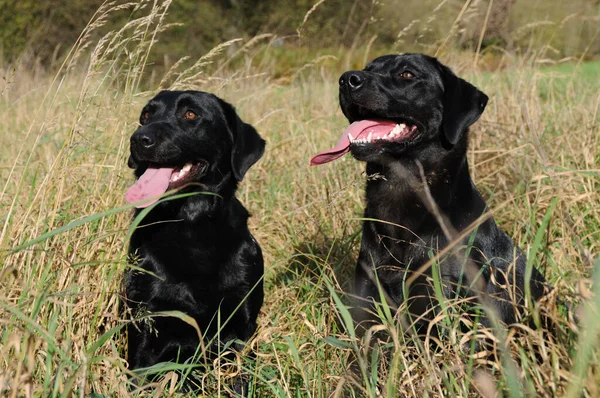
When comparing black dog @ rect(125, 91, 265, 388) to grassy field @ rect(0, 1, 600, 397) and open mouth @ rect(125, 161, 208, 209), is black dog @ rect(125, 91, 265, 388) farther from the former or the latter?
grassy field @ rect(0, 1, 600, 397)

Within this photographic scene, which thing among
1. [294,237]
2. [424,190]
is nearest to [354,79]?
[424,190]

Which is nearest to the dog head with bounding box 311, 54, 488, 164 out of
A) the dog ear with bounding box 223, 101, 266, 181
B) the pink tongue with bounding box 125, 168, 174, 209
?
the dog ear with bounding box 223, 101, 266, 181

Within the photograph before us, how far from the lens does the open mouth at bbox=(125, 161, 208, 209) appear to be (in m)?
3.01

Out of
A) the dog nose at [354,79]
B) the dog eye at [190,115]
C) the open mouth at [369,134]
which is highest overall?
the dog nose at [354,79]

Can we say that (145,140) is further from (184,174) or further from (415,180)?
(415,180)

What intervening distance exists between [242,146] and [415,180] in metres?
0.89

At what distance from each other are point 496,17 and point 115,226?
3898mm

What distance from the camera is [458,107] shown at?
3066 millimetres

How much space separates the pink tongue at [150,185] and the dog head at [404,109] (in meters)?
0.70

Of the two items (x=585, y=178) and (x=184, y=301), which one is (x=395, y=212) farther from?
(x=585, y=178)

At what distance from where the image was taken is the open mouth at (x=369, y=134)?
305 cm

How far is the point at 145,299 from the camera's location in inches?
119

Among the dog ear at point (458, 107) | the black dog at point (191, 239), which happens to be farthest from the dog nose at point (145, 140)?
the dog ear at point (458, 107)

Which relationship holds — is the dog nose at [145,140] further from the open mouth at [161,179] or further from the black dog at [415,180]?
the black dog at [415,180]
